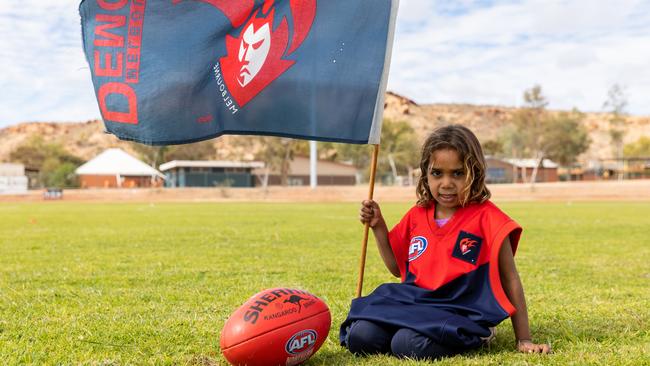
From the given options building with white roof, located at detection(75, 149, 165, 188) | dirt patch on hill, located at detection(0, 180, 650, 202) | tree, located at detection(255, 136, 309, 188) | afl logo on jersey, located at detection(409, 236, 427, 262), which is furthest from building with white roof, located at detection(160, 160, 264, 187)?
afl logo on jersey, located at detection(409, 236, 427, 262)

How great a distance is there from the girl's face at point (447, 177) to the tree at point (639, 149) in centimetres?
12025

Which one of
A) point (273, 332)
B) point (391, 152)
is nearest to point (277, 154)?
point (391, 152)

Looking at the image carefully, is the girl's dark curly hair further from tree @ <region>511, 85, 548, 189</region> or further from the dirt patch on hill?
tree @ <region>511, 85, 548, 189</region>

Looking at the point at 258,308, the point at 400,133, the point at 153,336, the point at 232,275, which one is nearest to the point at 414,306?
the point at 258,308

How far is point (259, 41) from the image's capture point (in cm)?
457

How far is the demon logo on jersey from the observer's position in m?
4.11

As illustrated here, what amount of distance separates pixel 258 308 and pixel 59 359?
4.28ft

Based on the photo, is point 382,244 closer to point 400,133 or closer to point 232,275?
point 232,275

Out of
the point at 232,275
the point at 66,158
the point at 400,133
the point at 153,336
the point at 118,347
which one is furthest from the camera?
the point at 66,158

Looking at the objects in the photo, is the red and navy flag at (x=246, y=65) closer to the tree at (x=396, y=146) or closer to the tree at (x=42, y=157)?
the tree at (x=396, y=146)

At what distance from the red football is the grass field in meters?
0.26

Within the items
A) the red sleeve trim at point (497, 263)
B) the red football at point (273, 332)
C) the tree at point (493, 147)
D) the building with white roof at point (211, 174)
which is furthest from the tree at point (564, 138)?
the red football at point (273, 332)

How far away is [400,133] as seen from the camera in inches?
3469

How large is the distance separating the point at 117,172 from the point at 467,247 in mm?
78934
